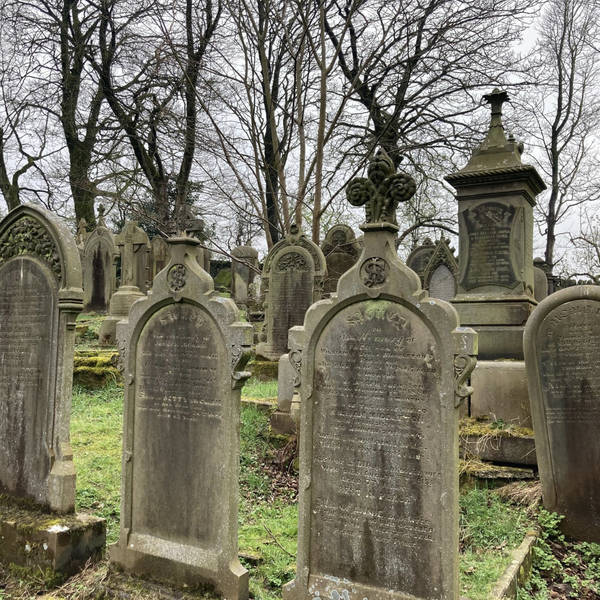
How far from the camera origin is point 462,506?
486 centimetres

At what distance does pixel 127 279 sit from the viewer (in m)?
13.8

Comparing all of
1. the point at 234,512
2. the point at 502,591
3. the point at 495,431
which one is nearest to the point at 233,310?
the point at 234,512

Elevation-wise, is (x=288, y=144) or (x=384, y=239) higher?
(x=288, y=144)

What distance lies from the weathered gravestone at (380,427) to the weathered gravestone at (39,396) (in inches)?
71.0

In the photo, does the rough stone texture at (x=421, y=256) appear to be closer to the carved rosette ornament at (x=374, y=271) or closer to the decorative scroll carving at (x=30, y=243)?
Answer: the decorative scroll carving at (x=30, y=243)

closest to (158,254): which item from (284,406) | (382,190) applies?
(284,406)

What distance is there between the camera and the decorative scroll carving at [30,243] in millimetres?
4402

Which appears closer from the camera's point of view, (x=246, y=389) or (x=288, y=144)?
(x=246, y=389)

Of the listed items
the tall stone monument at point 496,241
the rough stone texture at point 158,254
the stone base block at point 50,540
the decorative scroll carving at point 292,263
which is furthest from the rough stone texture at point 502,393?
the rough stone texture at point 158,254

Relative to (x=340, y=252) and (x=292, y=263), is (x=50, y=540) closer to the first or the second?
(x=292, y=263)

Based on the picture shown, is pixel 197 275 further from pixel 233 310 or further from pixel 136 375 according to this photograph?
pixel 136 375

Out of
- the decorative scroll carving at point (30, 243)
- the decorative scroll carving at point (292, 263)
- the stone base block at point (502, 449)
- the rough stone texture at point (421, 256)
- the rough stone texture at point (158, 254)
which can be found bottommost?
the stone base block at point (502, 449)

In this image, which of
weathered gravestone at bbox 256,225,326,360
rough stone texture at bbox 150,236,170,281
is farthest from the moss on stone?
rough stone texture at bbox 150,236,170,281

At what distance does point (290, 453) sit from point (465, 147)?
10.1 metres
